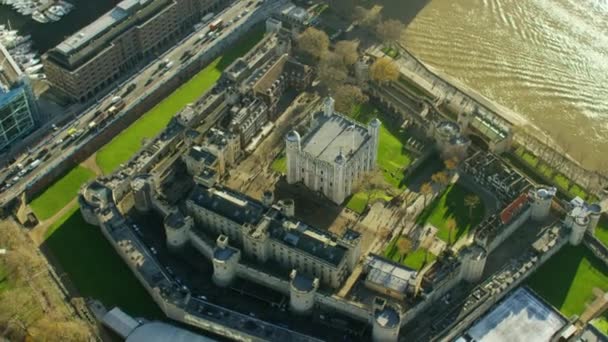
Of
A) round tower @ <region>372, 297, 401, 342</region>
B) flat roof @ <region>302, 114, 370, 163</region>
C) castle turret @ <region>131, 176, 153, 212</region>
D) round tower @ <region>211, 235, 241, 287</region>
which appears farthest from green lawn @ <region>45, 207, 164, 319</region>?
flat roof @ <region>302, 114, 370, 163</region>

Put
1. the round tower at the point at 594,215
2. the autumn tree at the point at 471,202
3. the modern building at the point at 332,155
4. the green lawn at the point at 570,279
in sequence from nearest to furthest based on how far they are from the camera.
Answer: the green lawn at the point at 570,279 < the round tower at the point at 594,215 < the modern building at the point at 332,155 < the autumn tree at the point at 471,202

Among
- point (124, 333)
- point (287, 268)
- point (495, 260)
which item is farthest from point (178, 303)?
point (495, 260)

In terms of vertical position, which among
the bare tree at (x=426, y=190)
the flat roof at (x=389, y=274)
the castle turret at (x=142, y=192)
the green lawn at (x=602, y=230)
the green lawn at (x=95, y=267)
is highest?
the green lawn at (x=602, y=230)

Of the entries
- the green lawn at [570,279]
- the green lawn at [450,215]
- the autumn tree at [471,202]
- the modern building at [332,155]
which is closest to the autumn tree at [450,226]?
the green lawn at [450,215]

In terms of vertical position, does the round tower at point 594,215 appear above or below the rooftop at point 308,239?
above

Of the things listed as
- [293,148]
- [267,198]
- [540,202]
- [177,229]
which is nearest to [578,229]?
[540,202]

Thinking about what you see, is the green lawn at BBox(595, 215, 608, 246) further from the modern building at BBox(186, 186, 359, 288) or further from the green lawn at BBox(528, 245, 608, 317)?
the modern building at BBox(186, 186, 359, 288)

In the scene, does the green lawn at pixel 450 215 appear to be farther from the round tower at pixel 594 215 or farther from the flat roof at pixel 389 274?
the round tower at pixel 594 215

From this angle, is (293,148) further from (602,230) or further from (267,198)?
(602,230)
